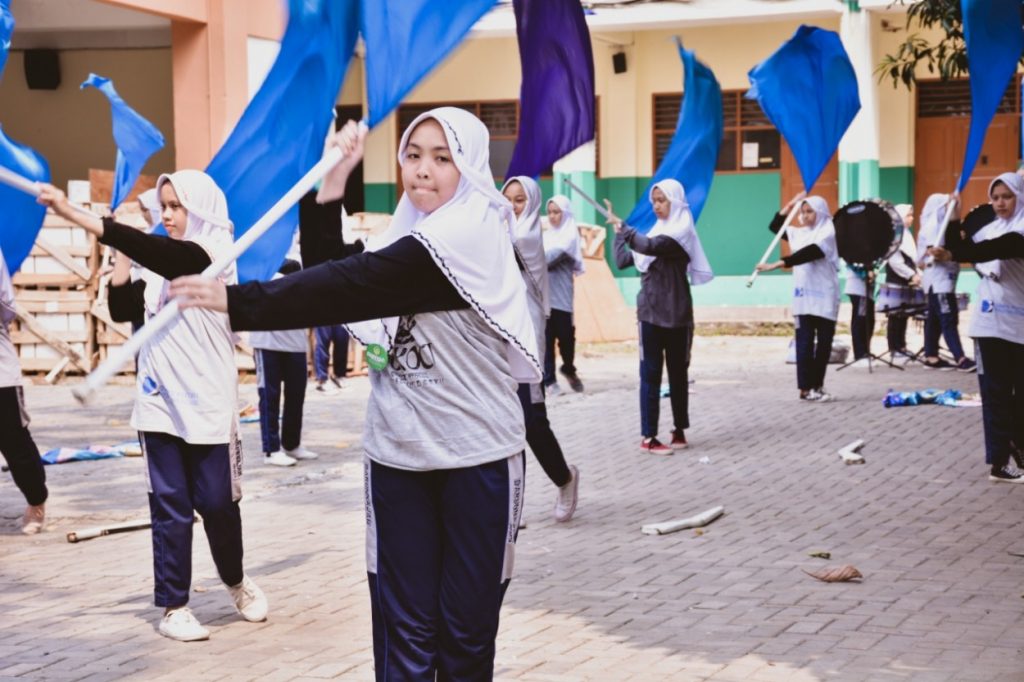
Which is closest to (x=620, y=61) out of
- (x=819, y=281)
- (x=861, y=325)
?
(x=861, y=325)

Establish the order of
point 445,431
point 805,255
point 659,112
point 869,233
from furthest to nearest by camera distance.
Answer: point 659,112 → point 869,233 → point 805,255 → point 445,431

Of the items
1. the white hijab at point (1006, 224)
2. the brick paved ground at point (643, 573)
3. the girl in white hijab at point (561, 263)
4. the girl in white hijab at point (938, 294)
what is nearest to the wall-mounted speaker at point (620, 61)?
the girl in white hijab at point (938, 294)

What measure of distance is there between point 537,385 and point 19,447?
9.64ft

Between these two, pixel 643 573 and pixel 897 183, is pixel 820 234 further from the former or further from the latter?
pixel 897 183

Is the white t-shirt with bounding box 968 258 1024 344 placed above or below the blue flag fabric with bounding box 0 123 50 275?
below

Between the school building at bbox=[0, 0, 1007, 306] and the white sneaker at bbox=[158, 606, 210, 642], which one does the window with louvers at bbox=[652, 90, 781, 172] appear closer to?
the school building at bbox=[0, 0, 1007, 306]

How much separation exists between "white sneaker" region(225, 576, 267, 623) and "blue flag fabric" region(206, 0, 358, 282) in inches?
55.2

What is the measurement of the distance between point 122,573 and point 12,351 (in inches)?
63.5

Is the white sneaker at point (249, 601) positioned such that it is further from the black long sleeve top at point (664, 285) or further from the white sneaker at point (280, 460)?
the black long sleeve top at point (664, 285)

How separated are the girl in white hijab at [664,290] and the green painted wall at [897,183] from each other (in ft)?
47.0

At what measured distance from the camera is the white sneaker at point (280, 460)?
38.8 feet

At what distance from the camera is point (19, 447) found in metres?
8.75

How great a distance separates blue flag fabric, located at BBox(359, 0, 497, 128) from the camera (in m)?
5.36

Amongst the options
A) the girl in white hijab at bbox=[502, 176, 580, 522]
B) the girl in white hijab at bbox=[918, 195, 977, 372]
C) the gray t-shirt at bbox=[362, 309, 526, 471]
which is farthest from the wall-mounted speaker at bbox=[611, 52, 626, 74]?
the gray t-shirt at bbox=[362, 309, 526, 471]
